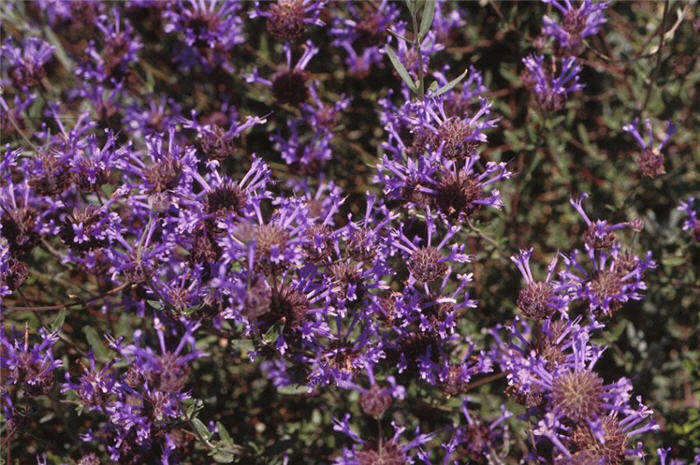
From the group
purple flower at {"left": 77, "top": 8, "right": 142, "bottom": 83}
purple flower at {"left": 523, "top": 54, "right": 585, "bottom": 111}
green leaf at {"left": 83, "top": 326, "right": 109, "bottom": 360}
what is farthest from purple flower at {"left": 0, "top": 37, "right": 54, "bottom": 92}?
purple flower at {"left": 523, "top": 54, "right": 585, "bottom": 111}

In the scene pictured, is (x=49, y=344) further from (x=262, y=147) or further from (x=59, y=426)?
(x=262, y=147)

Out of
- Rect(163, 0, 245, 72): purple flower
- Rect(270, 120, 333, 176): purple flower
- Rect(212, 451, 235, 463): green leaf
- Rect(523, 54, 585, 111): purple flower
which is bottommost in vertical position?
Rect(212, 451, 235, 463): green leaf

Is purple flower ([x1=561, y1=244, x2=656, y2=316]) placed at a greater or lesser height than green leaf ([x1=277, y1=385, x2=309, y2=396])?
greater

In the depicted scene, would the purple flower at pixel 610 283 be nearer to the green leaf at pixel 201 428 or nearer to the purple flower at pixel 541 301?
the purple flower at pixel 541 301

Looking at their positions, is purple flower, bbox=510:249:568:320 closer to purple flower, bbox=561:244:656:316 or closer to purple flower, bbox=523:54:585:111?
purple flower, bbox=561:244:656:316

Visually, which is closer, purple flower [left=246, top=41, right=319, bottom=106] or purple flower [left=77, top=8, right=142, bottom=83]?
purple flower [left=246, top=41, right=319, bottom=106]

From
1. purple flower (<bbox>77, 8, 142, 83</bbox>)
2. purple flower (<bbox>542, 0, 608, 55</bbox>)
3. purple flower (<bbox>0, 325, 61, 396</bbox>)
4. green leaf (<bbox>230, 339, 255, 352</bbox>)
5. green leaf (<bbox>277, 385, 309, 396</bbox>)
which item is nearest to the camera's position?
green leaf (<bbox>230, 339, 255, 352</bbox>)

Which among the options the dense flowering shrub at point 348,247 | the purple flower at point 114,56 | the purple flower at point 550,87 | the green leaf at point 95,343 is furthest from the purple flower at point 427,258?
the purple flower at point 114,56

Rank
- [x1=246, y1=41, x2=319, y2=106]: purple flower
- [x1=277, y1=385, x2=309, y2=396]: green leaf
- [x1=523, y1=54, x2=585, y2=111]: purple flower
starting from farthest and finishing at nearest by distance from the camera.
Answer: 1. [x1=246, y1=41, x2=319, y2=106]: purple flower
2. [x1=523, y1=54, x2=585, y2=111]: purple flower
3. [x1=277, y1=385, x2=309, y2=396]: green leaf
